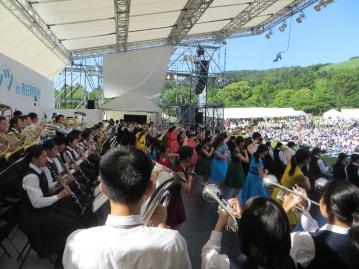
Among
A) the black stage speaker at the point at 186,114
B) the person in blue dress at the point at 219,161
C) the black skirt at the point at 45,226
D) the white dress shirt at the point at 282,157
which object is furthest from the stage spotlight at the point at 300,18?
the black skirt at the point at 45,226

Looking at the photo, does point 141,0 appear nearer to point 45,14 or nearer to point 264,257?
point 45,14

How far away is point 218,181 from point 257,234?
6.88 m

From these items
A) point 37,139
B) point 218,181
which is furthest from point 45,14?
point 218,181

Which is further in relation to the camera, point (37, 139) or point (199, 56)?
point (199, 56)

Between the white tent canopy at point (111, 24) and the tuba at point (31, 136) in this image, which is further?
the white tent canopy at point (111, 24)

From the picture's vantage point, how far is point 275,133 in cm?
3030

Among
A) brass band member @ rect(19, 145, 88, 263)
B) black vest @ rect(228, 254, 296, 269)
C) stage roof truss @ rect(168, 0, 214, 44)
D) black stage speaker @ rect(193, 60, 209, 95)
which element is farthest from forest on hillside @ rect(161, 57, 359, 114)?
black vest @ rect(228, 254, 296, 269)

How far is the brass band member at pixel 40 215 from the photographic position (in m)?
3.78

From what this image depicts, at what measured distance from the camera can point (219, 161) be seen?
8.45 m

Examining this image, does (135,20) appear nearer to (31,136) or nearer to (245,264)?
(31,136)

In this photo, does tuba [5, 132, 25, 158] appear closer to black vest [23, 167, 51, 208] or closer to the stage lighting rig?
black vest [23, 167, 51, 208]

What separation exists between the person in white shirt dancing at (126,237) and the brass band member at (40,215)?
2467 mm

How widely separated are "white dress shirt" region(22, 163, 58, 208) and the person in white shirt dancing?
244 cm

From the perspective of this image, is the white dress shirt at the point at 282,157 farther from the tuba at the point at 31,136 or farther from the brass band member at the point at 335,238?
the brass band member at the point at 335,238
